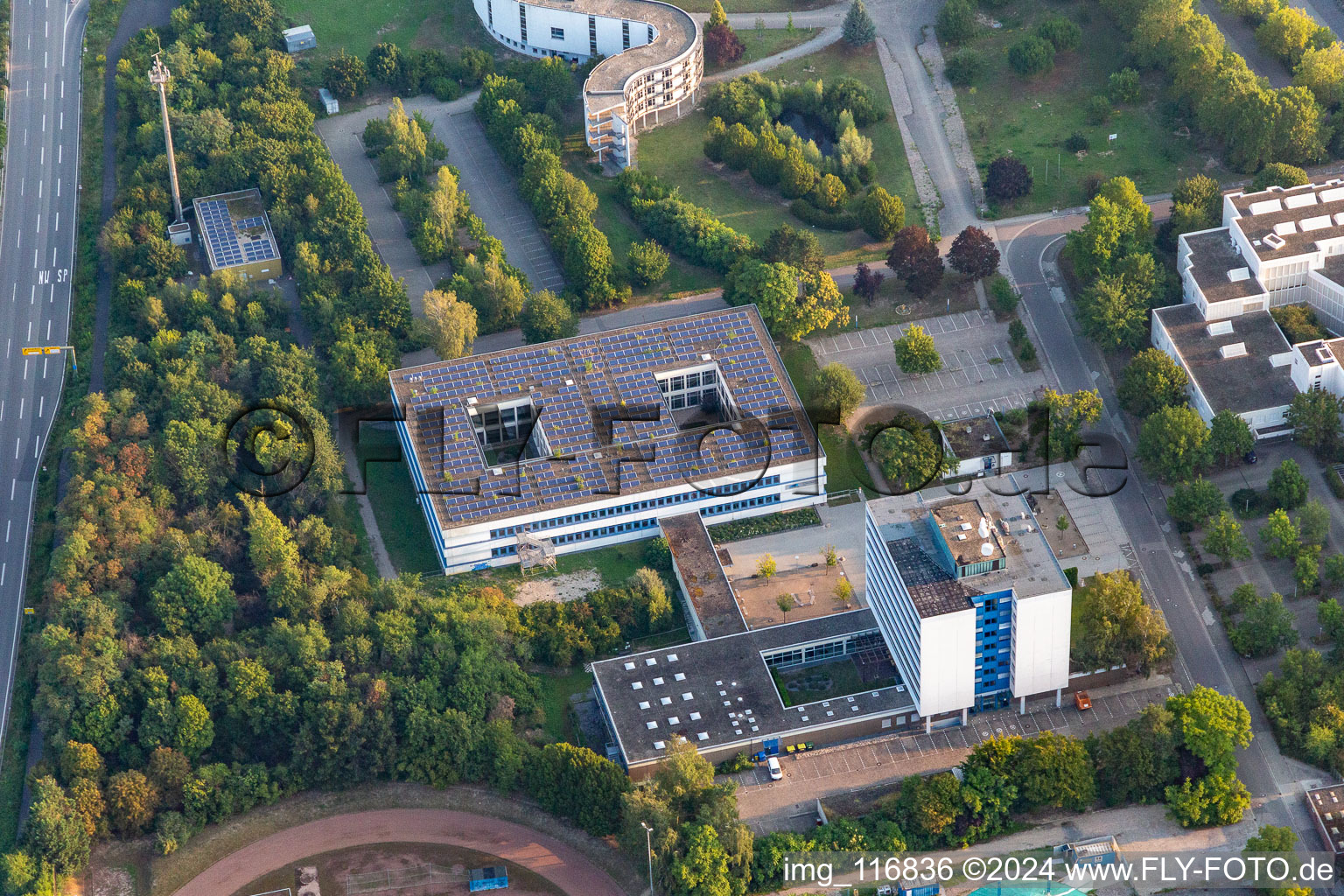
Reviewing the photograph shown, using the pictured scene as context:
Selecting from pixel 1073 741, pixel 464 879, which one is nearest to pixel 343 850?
pixel 464 879

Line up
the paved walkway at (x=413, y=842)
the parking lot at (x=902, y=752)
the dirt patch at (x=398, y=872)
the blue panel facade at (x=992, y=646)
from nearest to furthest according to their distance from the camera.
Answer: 1. the dirt patch at (x=398, y=872)
2. the paved walkway at (x=413, y=842)
3. the blue panel facade at (x=992, y=646)
4. the parking lot at (x=902, y=752)

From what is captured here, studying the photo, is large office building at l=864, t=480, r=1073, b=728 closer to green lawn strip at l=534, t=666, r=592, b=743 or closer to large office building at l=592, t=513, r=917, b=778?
large office building at l=592, t=513, r=917, b=778

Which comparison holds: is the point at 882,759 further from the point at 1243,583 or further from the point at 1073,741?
the point at 1243,583

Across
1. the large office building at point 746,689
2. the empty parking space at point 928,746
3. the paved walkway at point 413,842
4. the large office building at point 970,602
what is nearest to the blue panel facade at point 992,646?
the large office building at point 970,602

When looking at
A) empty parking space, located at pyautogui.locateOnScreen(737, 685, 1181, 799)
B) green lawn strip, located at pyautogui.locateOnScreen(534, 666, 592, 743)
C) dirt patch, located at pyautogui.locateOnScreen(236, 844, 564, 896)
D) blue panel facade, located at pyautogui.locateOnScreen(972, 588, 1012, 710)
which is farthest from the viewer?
green lawn strip, located at pyautogui.locateOnScreen(534, 666, 592, 743)

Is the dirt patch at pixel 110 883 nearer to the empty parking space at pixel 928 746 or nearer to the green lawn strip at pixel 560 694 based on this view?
the green lawn strip at pixel 560 694

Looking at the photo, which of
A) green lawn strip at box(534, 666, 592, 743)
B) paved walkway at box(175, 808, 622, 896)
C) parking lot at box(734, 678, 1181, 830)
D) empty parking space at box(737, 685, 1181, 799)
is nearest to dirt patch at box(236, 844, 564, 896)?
paved walkway at box(175, 808, 622, 896)
